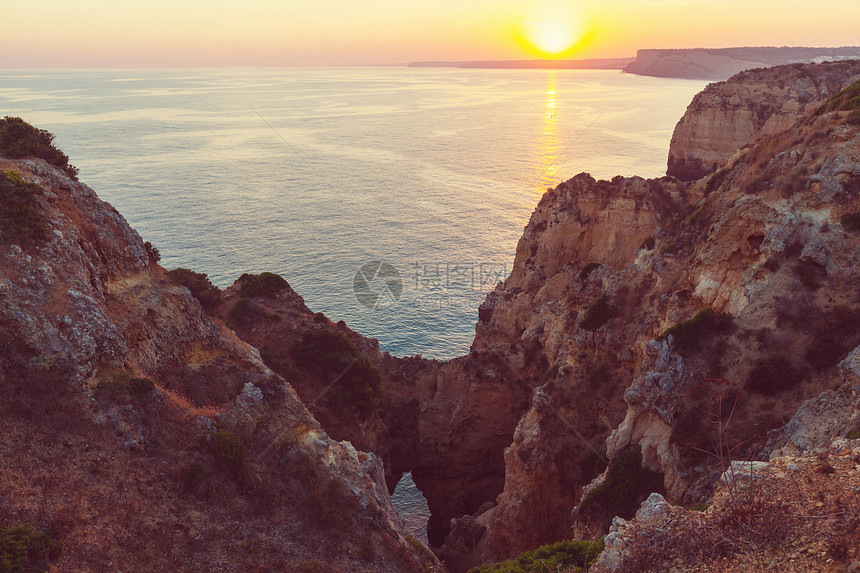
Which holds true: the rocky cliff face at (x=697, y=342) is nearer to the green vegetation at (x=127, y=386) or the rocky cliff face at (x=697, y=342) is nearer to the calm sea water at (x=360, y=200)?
the green vegetation at (x=127, y=386)

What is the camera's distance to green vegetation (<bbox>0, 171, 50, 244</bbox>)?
74.7 feet

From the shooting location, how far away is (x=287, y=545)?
21.0m

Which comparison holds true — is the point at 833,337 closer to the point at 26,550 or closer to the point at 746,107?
the point at 26,550

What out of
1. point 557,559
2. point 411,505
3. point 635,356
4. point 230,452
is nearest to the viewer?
point 557,559

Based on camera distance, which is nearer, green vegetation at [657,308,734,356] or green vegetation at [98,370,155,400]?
green vegetation at [98,370,155,400]

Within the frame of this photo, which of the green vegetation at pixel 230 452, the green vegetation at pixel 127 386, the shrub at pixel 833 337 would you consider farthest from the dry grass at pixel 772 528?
the green vegetation at pixel 127 386

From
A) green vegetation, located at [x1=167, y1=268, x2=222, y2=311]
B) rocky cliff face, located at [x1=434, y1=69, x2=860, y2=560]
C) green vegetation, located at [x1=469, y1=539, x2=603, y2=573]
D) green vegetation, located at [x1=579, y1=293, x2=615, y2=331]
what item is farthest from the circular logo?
green vegetation, located at [x1=469, y1=539, x2=603, y2=573]

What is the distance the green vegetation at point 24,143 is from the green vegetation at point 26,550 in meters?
17.6

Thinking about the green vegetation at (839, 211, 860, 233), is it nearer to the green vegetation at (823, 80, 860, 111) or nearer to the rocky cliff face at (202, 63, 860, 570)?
the rocky cliff face at (202, 63, 860, 570)

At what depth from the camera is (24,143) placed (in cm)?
2752

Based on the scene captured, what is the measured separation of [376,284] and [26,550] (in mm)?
67777

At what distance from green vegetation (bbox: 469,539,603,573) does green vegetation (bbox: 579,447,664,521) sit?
4.29 m

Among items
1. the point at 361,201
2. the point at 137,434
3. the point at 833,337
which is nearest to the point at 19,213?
the point at 137,434

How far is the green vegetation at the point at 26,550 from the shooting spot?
15547mm
